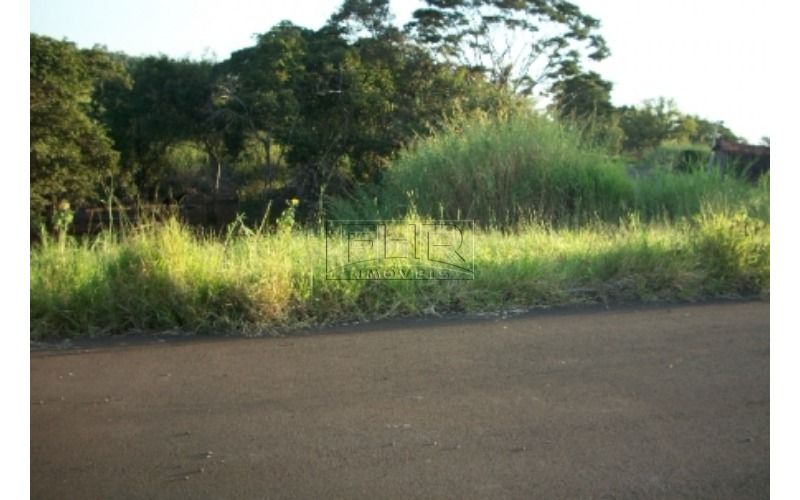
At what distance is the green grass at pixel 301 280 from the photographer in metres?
5.43

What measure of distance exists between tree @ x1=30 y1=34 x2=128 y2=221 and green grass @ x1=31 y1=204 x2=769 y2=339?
9621 millimetres

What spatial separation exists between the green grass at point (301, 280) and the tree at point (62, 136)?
9.62 metres

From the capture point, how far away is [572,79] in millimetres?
16578

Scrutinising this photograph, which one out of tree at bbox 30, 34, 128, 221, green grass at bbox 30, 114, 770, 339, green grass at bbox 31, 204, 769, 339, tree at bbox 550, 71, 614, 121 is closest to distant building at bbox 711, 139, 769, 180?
tree at bbox 550, 71, 614, 121

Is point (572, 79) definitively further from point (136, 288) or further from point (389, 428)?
point (389, 428)

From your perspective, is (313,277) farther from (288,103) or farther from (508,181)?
(288,103)

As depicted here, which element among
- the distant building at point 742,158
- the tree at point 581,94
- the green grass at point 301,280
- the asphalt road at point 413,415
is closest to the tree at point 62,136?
the green grass at point 301,280

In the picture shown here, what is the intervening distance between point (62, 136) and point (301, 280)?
12.9 meters

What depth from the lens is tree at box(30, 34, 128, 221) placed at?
15.6m

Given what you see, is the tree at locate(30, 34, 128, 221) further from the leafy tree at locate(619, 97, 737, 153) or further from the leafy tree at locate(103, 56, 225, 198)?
Answer: the leafy tree at locate(619, 97, 737, 153)

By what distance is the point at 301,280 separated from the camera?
19.1 feet

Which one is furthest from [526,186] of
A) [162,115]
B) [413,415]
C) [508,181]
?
[162,115]

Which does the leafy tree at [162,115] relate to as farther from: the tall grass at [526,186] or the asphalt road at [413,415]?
the asphalt road at [413,415]

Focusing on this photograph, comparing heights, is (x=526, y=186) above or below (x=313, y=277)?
above
